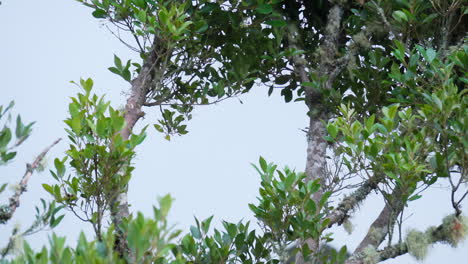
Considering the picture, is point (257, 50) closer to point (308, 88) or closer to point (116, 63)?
point (308, 88)

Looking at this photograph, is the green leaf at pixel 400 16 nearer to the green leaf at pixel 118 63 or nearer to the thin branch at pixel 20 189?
the green leaf at pixel 118 63

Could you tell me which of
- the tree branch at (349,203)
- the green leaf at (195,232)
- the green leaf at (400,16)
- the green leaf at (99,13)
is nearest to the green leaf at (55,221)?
the green leaf at (195,232)

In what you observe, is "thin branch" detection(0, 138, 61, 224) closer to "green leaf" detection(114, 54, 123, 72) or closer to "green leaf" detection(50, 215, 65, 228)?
"green leaf" detection(50, 215, 65, 228)

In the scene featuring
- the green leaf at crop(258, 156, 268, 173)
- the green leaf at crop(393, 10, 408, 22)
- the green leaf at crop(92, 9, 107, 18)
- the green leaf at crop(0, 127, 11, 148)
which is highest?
the green leaf at crop(92, 9, 107, 18)

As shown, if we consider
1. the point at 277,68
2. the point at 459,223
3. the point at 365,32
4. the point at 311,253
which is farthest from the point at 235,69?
the point at 459,223

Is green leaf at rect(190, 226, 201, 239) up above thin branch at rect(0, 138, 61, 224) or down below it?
below

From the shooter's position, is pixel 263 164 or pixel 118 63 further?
pixel 118 63

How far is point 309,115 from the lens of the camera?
3883mm

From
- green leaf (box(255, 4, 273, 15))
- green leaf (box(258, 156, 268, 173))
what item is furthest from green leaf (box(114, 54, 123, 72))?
green leaf (box(258, 156, 268, 173))

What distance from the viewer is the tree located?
8.73 feet

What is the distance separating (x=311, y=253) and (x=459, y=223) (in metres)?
0.72

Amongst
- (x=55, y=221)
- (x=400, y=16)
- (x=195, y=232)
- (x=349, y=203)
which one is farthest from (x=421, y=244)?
(x=55, y=221)

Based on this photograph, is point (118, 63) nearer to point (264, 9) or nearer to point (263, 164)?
point (264, 9)

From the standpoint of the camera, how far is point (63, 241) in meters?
1.68
